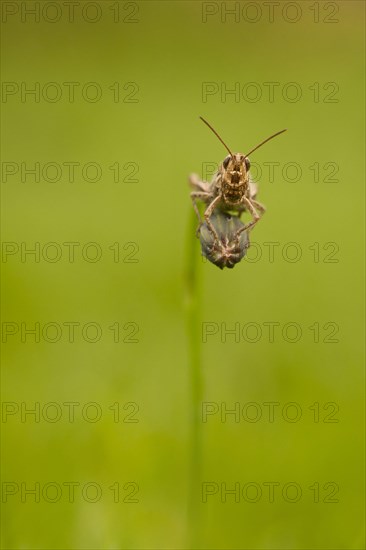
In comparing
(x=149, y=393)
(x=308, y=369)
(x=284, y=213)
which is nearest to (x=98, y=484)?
(x=149, y=393)

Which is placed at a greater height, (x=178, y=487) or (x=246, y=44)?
(x=246, y=44)

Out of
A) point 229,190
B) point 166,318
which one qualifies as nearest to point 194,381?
point 229,190

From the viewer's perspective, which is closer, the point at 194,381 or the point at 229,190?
the point at 194,381

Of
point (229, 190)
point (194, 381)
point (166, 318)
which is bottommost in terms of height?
point (194, 381)

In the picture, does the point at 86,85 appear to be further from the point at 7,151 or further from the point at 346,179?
the point at 346,179

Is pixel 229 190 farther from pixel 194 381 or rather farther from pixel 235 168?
pixel 194 381

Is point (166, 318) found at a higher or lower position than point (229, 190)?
lower
